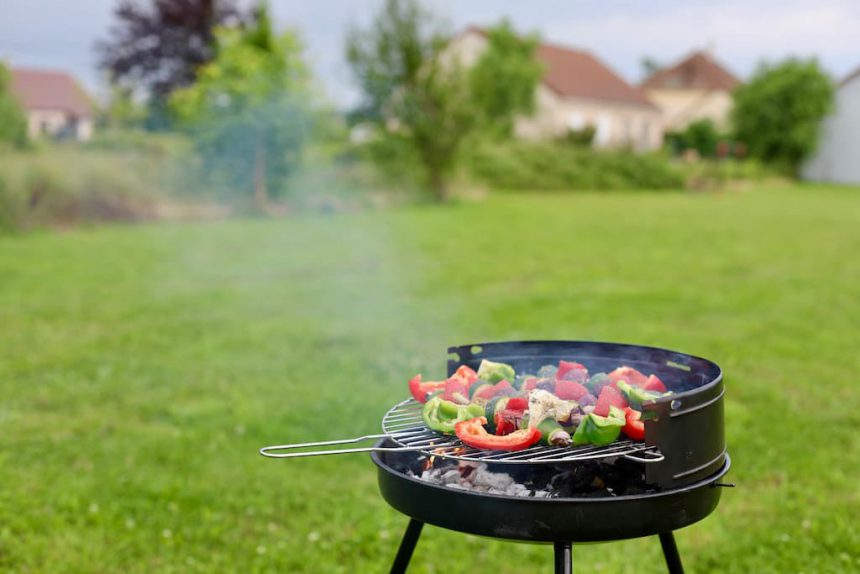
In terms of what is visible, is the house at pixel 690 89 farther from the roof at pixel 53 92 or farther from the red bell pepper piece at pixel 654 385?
the red bell pepper piece at pixel 654 385

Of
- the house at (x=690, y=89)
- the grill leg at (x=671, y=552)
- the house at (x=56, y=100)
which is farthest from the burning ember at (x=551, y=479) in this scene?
the house at (x=56, y=100)

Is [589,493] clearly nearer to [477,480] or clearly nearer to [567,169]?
[477,480]

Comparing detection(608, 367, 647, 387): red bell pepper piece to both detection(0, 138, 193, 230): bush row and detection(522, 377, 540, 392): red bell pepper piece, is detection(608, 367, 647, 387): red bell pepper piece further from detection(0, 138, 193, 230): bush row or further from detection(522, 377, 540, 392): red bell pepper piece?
detection(0, 138, 193, 230): bush row

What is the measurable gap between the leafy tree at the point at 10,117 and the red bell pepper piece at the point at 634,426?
13.4 metres

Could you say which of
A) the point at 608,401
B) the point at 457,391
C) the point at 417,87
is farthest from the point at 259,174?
the point at 608,401

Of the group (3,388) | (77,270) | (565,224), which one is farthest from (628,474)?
(565,224)

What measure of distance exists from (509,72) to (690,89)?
14135 mm

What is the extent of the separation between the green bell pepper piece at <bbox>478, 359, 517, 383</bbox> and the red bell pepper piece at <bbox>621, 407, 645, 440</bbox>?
452 millimetres

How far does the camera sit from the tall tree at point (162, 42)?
20.5 metres

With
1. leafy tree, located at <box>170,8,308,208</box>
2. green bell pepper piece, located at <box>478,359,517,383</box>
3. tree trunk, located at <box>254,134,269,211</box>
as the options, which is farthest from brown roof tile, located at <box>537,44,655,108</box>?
green bell pepper piece, located at <box>478,359,517,383</box>

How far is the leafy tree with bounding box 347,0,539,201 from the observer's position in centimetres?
1521

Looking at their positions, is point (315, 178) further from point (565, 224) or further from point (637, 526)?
point (637, 526)

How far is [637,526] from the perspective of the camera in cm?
171

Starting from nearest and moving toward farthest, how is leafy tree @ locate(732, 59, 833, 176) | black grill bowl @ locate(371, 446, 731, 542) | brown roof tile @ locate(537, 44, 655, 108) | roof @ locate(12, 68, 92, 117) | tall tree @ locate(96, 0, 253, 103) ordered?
black grill bowl @ locate(371, 446, 731, 542), tall tree @ locate(96, 0, 253, 103), leafy tree @ locate(732, 59, 833, 176), brown roof tile @ locate(537, 44, 655, 108), roof @ locate(12, 68, 92, 117)
